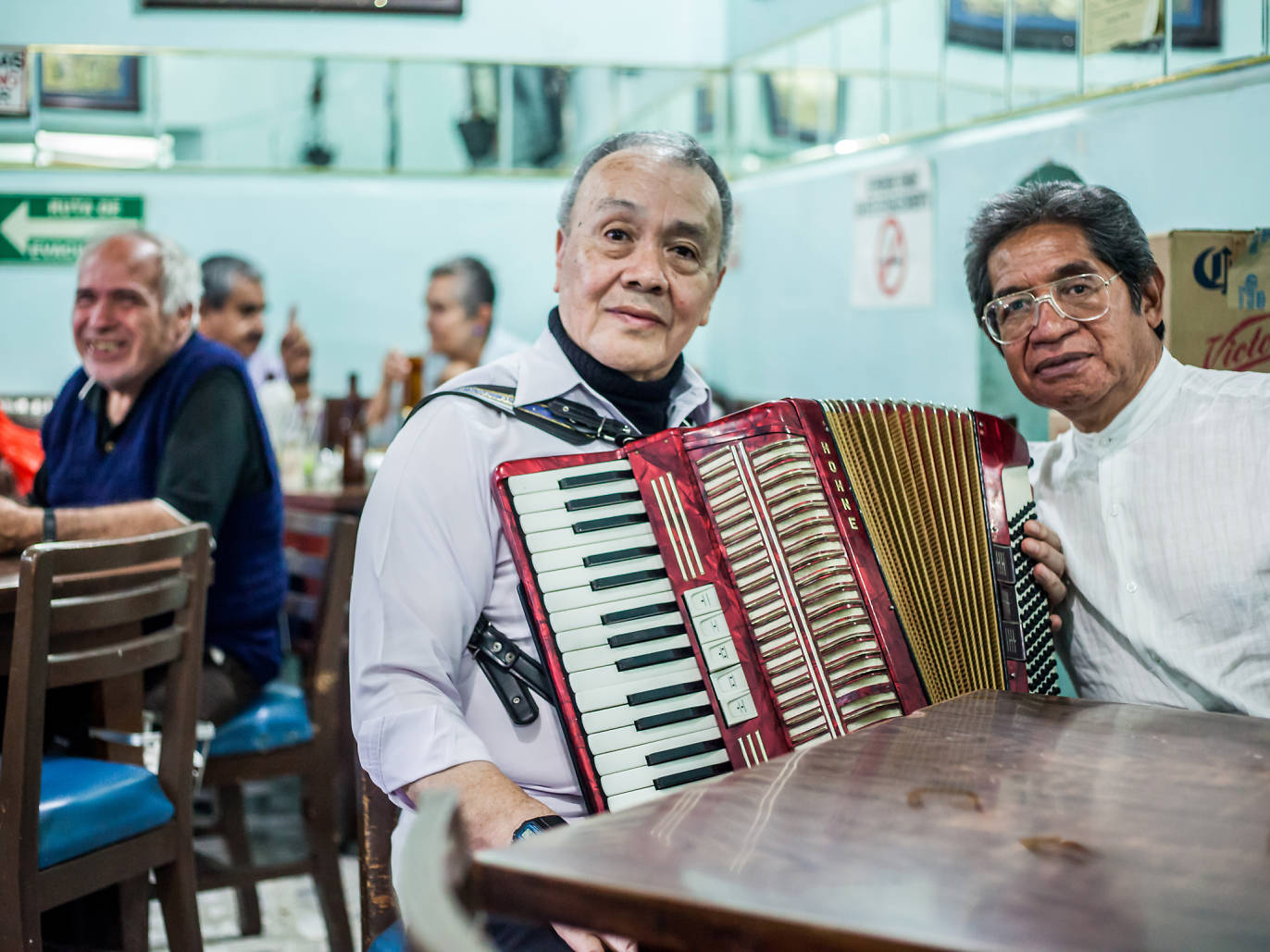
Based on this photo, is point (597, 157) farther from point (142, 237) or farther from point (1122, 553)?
point (142, 237)

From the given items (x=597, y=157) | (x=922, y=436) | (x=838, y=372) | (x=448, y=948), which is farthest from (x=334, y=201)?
(x=448, y=948)

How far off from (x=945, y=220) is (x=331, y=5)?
337 centimetres

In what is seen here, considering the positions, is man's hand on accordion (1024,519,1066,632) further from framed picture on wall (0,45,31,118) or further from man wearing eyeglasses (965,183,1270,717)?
framed picture on wall (0,45,31,118)

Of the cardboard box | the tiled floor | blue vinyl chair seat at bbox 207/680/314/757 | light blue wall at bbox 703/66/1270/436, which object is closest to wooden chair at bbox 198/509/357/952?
blue vinyl chair seat at bbox 207/680/314/757

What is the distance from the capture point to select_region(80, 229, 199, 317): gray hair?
2643 millimetres

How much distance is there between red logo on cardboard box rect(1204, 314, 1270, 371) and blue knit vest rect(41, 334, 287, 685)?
1.83 metres

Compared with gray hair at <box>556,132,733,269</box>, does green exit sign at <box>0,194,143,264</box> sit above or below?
above

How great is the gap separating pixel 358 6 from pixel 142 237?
10.5 feet

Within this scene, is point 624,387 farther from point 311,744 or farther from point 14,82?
point 14,82

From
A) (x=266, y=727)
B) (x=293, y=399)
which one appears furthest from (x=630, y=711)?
(x=293, y=399)

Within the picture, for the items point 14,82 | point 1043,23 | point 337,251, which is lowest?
point 337,251

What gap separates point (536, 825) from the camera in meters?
1.26

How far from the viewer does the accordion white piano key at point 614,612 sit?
51.3 inches

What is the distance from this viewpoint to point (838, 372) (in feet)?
13.7
